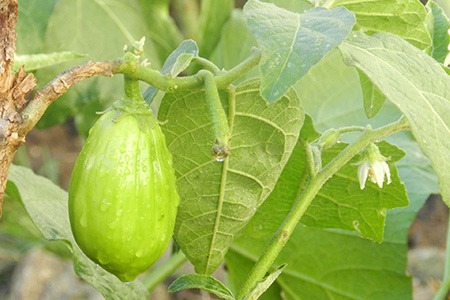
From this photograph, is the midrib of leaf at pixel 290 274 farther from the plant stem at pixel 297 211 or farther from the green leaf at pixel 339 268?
the plant stem at pixel 297 211

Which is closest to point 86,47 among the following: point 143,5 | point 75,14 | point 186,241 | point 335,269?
point 75,14

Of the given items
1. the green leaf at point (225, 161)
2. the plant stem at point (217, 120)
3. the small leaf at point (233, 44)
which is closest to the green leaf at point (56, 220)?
the green leaf at point (225, 161)

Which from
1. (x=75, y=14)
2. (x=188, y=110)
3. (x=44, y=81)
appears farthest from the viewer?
(x=75, y=14)

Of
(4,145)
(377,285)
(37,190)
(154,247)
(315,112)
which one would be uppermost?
(4,145)

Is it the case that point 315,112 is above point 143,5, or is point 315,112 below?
below

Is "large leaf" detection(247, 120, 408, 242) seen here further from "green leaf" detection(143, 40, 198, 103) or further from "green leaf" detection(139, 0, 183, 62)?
"green leaf" detection(139, 0, 183, 62)

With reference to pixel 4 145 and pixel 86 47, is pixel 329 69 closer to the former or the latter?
pixel 86 47

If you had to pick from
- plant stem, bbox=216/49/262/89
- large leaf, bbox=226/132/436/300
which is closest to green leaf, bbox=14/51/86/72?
plant stem, bbox=216/49/262/89
